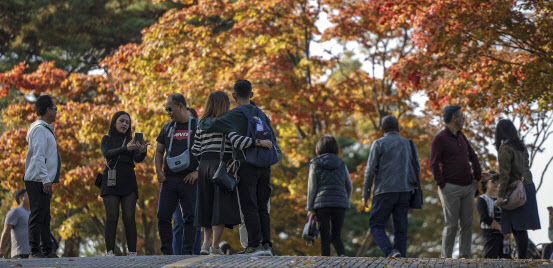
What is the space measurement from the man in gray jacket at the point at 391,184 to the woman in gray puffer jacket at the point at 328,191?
576mm

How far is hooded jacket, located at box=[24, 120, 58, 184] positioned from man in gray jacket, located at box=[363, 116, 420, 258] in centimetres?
359

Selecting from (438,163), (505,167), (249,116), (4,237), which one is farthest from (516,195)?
(4,237)

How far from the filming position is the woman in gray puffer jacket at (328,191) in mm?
10070

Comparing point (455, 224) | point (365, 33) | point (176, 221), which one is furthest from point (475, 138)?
point (176, 221)

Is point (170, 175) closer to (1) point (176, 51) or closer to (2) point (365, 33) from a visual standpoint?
(1) point (176, 51)

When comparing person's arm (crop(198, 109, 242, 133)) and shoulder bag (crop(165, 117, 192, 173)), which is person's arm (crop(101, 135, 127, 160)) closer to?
shoulder bag (crop(165, 117, 192, 173))

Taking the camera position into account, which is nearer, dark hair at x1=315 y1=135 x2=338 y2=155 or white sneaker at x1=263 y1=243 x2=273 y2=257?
white sneaker at x1=263 y1=243 x2=273 y2=257

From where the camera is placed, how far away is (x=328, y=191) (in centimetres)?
1007

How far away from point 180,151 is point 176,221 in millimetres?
867

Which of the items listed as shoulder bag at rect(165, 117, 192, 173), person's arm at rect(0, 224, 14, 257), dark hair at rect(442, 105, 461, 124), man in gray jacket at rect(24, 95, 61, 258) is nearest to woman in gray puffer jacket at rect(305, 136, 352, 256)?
dark hair at rect(442, 105, 461, 124)

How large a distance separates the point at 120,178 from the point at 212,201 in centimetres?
145

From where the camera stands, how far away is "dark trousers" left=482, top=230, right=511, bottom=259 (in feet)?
35.7

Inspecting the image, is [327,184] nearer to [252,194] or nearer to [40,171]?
[252,194]

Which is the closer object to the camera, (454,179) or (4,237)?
(454,179)
